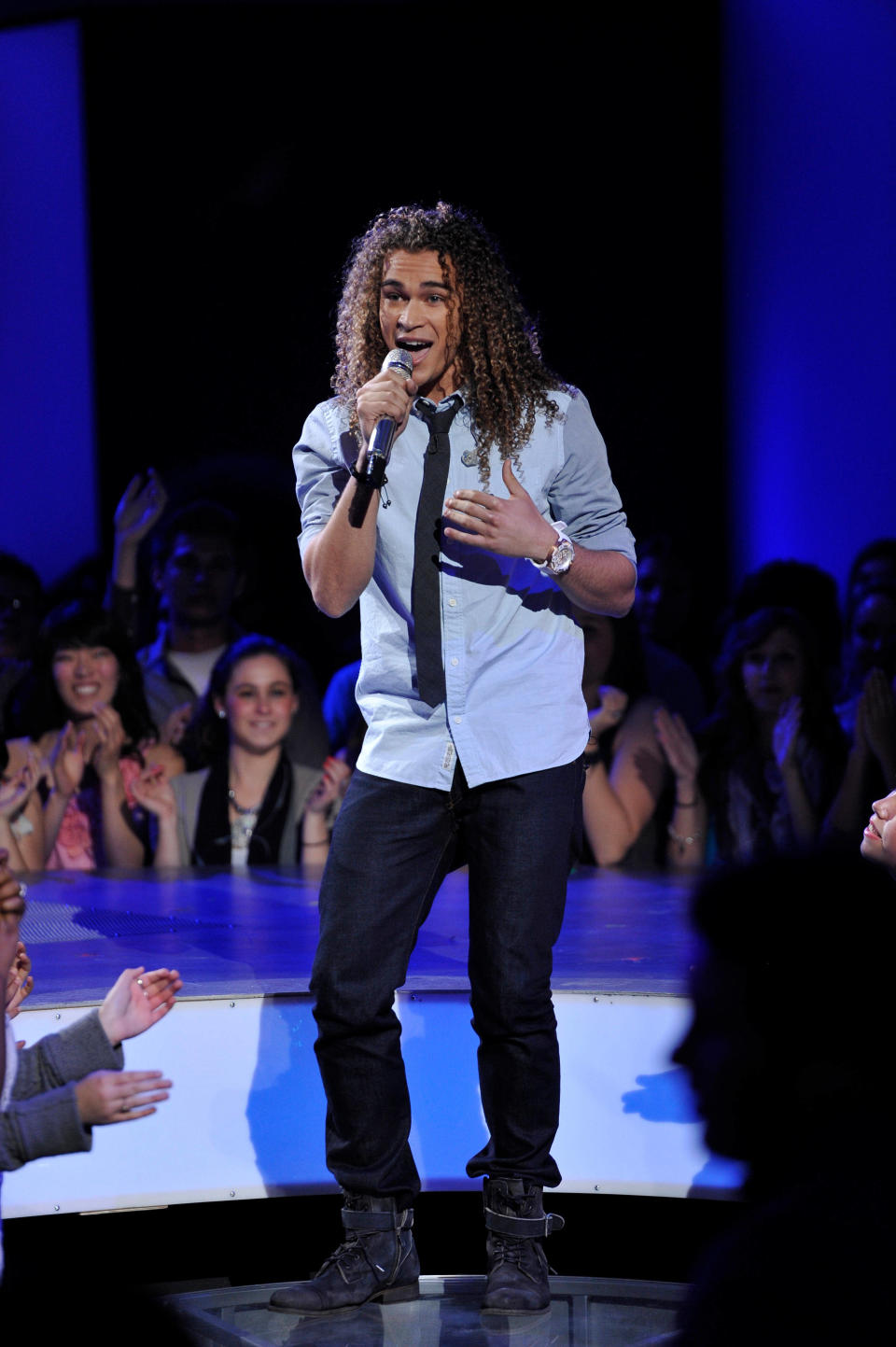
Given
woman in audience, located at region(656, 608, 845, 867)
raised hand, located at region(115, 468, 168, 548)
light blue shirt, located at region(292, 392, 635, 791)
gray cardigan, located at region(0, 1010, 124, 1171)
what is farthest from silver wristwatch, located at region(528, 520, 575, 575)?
raised hand, located at region(115, 468, 168, 548)

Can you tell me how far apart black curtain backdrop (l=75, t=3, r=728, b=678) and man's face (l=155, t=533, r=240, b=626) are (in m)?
0.45

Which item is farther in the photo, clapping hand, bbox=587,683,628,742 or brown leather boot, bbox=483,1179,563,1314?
clapping hand, bbox=587,683,628,742

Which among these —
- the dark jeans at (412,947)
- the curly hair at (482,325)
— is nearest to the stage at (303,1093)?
the dark jeans at (412,947)

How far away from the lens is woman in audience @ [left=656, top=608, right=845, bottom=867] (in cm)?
383

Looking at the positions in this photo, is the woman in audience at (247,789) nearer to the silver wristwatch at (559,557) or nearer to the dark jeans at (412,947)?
the dark jeans at (412,947)

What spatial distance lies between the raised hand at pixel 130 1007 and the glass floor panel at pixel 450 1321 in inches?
13.9

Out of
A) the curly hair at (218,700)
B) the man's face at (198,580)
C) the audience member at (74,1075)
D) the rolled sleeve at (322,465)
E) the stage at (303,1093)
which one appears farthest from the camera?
the man's face at (198,580)

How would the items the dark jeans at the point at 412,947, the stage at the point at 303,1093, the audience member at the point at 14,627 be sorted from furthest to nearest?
the audience member at the point at 14,627 < the stage at the point at 303,1093 < the dark jeans at the point at 412,947

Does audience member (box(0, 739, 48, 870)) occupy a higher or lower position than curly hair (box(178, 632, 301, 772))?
lower

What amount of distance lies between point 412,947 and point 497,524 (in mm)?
538

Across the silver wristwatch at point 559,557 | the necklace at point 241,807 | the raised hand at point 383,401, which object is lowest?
the necklace at point 241,807

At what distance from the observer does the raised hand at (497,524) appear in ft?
5.78

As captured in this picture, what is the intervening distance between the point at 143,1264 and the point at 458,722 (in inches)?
56.9

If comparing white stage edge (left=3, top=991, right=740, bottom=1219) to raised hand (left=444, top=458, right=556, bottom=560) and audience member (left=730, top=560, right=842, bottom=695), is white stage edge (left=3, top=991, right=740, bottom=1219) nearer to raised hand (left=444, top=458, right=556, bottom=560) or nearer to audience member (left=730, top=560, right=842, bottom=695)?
raised hand (left=444, top=458, right=556, bottom=560)
